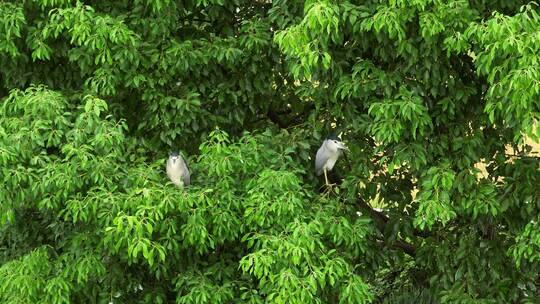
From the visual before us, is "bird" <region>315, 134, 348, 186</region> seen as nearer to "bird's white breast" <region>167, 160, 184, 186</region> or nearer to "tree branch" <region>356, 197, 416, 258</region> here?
"tree branch" <region>356, 197, 416, 258</region>

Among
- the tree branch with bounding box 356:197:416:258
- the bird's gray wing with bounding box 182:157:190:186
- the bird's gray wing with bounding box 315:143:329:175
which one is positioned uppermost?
the bird's gray wing with bounding box 182:157:190:186

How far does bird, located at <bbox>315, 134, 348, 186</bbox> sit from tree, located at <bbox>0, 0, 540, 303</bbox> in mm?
177

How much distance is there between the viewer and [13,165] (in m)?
7.44

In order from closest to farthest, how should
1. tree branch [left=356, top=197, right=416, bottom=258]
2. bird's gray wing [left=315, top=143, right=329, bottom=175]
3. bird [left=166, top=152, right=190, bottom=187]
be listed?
bird [left=166, top=152, right=190, bottom=187], bird's gray wing [left=315, top=143, right=329, bottom=175], tree branch [left=356, top=197, right=416, bottom=258]

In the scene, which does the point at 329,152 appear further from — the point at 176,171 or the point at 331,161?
the point at 176,171

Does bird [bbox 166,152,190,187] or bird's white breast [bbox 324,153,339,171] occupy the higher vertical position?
bird [bbox 166,152,190,187]

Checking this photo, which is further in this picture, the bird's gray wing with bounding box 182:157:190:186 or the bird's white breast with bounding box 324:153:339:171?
the bird's white breast with bounding box 324:153:339:171

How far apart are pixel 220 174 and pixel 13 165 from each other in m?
1.39

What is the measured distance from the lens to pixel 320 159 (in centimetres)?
809

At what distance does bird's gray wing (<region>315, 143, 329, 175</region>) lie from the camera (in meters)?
7.99

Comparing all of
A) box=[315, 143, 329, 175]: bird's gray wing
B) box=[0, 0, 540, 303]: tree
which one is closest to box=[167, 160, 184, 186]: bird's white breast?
box=[0, 0, 540, 303]: tree

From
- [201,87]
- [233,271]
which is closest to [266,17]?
[201,87]

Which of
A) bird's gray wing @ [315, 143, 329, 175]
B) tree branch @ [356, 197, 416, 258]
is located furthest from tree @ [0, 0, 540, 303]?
bird's gray wing @ [315, 143, 329, 175]

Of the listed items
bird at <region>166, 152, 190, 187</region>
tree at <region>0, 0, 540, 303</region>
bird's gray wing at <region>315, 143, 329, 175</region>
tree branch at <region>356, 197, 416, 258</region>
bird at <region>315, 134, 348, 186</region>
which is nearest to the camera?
tree at <region>0, 0, 540, 303</region>
